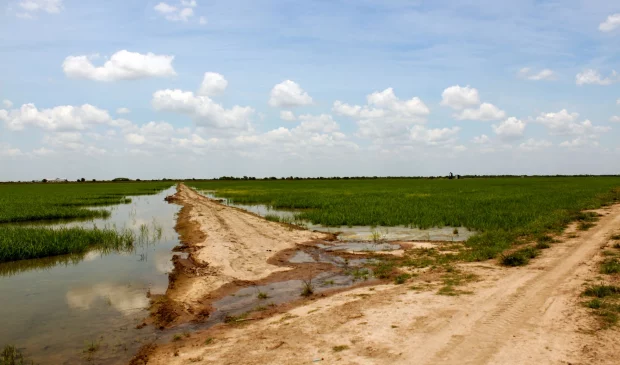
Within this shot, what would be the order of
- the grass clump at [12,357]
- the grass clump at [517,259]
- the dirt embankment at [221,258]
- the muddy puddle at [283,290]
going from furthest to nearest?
the grass clump at [517,259] < the dirt embankment at [221,258] < the muddy puddle at [283,290] < the grass clump at [12,357]

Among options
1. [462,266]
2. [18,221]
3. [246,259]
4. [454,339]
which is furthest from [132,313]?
[18,221]

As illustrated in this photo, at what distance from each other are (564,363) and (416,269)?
566 centimetres

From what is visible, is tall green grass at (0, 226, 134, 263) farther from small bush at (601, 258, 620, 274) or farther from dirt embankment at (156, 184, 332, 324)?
small bush at (601, 258, 620, 274)

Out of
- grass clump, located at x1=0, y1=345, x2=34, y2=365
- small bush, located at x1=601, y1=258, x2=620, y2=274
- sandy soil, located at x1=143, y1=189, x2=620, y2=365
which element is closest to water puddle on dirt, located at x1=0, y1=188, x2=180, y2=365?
grass clump, located at x1=0, y1=345, x2=34, y2=365

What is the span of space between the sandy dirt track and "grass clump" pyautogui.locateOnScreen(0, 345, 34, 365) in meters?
2.98

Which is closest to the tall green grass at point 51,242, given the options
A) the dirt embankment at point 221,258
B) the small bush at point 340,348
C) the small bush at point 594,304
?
the dirt embankment at point 221,258

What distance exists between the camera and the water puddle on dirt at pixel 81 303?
650 centimetres

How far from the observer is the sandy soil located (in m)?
5.13

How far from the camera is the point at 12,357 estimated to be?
A: 6.00 m

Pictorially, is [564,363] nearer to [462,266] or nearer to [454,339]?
[454,339]

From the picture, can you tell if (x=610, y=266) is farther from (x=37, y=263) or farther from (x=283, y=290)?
(x=37, y=263)

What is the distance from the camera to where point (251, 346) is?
5.84m

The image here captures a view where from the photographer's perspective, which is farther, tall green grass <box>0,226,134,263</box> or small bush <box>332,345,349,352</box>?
tall green grass <box>0,226,134,263</box>

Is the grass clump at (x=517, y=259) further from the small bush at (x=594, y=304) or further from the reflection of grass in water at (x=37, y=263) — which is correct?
the reflection of grass in water at (x=37, y=263)
